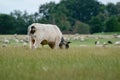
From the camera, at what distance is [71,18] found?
11025cm

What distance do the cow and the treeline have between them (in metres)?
54.7

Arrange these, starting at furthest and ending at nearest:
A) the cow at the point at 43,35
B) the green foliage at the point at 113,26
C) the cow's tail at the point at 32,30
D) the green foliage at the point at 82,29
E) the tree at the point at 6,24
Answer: the green foliage at the point at 82,29 → the tree at the point at 6,24 → the green foliage at the point at 113,26 → the cow at the point at 43,35 → the cow's tail at the point at 32,30

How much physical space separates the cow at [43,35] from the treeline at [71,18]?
54.7 meters

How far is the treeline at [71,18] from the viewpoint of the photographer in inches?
3174

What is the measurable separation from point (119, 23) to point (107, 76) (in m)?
69.2

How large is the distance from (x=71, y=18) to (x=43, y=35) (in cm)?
9216

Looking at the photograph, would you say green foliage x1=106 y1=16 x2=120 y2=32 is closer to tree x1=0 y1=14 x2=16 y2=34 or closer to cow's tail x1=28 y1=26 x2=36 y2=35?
tree x1=0 y1=14 x2=16 y2=34

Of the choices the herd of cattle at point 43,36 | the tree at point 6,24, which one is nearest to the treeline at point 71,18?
the tree at point 6,24

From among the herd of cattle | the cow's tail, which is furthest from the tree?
the cow's tail

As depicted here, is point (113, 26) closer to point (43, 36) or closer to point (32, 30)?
point (43, 36)

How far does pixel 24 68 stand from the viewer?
8133mm

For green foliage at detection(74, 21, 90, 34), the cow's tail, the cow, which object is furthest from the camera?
green foliage at detection(74, 21, 90, 34)

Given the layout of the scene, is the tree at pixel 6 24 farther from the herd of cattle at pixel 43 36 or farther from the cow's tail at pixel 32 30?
the cow's tail at pixel 32 30

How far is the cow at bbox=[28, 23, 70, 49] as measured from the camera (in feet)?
58.7
